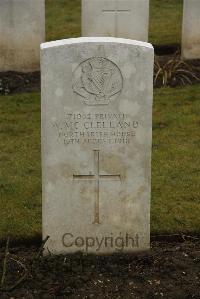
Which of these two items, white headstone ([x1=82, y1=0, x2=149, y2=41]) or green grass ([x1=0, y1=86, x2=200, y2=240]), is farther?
white headstone ([x1=82, y1=0, x2=149, y2=41])

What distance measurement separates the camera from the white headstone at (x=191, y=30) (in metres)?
9.96

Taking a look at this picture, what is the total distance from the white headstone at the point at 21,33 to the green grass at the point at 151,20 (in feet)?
6.07

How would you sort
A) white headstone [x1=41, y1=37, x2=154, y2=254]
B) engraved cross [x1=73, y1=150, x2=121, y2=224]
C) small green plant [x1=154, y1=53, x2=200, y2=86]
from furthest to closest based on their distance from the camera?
small green plant [x1=154, y1=53, x2=200, y2=86]
engraved cross [x1=73, y1=150, x2=121, y2=224]
white headstone [x1=41, y1=37, x2=154, y2=254]

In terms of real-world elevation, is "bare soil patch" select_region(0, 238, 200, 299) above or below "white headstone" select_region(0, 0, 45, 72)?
below

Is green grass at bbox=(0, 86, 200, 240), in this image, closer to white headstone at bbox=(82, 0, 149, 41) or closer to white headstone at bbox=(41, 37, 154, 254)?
white headstone at bbox=(41, 37, 154, 254)

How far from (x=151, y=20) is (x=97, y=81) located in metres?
8.62

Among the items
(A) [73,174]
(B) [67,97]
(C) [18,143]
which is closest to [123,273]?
(A) [73,174]

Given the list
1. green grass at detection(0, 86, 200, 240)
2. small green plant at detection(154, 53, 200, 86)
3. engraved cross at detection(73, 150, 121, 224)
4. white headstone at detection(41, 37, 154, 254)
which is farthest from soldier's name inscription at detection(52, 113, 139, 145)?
small green plant at detection(154, 53, 200, 86)

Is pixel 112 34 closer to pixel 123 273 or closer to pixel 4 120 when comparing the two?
pixel 4 120

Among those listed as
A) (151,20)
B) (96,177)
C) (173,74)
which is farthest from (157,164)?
A: (151,20)

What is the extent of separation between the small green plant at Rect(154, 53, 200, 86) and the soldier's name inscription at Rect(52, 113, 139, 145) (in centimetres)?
460

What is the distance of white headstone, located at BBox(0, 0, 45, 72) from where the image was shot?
950cm

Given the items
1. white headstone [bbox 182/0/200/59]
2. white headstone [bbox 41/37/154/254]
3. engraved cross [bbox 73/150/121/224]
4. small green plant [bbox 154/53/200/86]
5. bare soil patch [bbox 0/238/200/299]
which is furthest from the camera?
white headstone [bbox 182/0/200/59]

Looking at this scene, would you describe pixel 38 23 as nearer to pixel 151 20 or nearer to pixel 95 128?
pixel 151 20
